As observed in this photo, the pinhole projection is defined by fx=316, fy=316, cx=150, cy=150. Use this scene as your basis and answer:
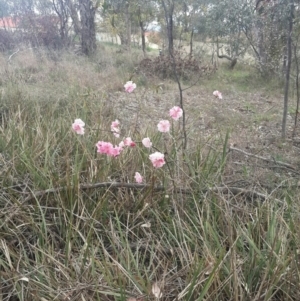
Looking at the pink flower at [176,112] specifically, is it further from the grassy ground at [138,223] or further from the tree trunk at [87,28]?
the tree trunk at [87,28]

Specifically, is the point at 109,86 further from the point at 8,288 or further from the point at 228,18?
the point at 8,288

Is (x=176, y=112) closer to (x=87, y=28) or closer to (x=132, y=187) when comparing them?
(x=132, y=187)

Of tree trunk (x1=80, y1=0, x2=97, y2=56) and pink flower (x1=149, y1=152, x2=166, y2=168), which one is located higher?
tree trunk (x1=80, y1=0, x2=97, y2=56)

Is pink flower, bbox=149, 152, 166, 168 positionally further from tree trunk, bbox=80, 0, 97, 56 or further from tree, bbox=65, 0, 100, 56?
tree trunk, bbox=80, 0, 97, 56

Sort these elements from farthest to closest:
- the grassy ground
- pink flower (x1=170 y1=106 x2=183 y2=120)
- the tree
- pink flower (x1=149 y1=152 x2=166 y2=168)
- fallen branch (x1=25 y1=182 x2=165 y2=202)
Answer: the tree → pink flower (x1=170 y1=106 x2=183 y2=120) → fallen branch (x1=25 y1=182 x2=165 y2=202) → pink flower (x1=149 y1=152 x2=166 y2=168) → the grassy ground

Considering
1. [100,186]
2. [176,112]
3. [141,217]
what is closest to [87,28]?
[176,112]

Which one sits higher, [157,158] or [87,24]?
[87,24]

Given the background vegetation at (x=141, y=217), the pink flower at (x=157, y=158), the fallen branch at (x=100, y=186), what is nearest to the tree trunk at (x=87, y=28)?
the background vegetation at (x=141, y=217)

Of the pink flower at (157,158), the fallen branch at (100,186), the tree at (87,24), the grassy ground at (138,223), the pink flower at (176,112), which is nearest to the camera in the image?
the grassy ground at (138,223)

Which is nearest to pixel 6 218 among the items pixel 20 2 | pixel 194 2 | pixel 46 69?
pixel 46 69

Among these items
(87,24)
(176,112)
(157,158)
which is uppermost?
(87,24)

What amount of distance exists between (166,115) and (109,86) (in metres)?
1.74

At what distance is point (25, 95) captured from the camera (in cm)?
357

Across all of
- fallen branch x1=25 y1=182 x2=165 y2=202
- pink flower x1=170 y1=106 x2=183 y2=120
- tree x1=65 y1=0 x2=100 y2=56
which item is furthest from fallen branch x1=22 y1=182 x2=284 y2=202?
tree x1=65 y1=0 x2=100 y2=56
